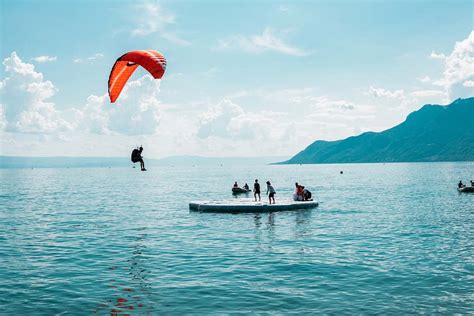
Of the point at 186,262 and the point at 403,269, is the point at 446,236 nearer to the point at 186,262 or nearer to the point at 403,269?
the point at 403,269

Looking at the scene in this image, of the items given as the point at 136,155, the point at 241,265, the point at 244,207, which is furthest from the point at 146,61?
the point at 244,207

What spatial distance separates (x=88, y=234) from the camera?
32562mm

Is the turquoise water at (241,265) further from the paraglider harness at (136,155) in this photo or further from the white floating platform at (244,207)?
the paraglider harness at (136,155)

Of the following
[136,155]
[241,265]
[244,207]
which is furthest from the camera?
[244,207]

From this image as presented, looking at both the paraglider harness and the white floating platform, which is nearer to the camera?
the paraglider harness

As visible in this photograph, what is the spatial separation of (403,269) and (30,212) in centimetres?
4432

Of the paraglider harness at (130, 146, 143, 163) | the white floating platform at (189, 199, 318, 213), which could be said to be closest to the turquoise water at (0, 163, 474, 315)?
the white floating platform at (189, 199, 318, 213)

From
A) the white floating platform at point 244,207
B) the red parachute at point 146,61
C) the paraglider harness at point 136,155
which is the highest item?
the red parachute at point 146,61

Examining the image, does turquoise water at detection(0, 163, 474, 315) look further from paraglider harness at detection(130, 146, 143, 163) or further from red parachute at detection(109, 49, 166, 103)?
red parachute at detection(109, 49, 166, 103)

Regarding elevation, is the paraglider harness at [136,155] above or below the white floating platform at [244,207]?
above

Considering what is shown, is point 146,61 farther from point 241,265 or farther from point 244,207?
point 244,207

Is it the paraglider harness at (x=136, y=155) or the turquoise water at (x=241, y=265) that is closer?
the turquoise water at (x=241, y=265)

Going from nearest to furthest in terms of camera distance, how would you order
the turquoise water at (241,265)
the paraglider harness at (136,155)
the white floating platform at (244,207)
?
the turquoise water at (241,265)
the paraglider harness at (136,155)
the white floating platform at (244,207)

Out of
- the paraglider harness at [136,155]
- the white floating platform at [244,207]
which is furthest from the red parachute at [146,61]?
the white floating platform at [244,207]
